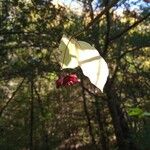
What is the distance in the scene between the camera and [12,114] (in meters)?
14.3

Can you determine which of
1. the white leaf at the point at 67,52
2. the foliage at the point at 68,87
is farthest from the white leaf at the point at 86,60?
the foliage at the point at 68,87

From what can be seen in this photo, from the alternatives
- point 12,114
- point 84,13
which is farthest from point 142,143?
point 12,114

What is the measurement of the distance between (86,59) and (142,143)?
9.10 meters

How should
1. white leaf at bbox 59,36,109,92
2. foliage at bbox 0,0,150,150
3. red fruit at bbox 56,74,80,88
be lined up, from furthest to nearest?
1. foliage at bbox 0,0,150,150
2. red fruit at bbox 56,74,80,88
3. white leaf at bbox 59,36,109,92

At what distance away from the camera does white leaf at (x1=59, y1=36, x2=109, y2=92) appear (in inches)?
18.7

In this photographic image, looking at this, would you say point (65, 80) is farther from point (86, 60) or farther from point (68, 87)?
point (68, 87)

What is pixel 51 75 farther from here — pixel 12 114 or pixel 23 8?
pixel 12 114

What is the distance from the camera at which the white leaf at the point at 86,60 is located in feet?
1.56

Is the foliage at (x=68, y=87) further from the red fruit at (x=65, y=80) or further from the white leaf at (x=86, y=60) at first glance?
the white leaf at (x=86, y=60)

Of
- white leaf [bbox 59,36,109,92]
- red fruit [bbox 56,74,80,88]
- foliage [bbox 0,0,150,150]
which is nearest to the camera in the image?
white leaf [bbox 59,36,109,92]

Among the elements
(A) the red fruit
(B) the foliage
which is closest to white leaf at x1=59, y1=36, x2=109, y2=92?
(A) the red fruit

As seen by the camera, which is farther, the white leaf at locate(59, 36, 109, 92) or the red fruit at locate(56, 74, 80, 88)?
the red fruit at locate(56, 74, 80, 88)

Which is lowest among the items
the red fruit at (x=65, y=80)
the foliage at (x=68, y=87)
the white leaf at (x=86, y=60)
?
the white leaf at (x=86, y=60)

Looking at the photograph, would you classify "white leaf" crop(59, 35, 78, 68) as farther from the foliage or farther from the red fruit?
the foliage
